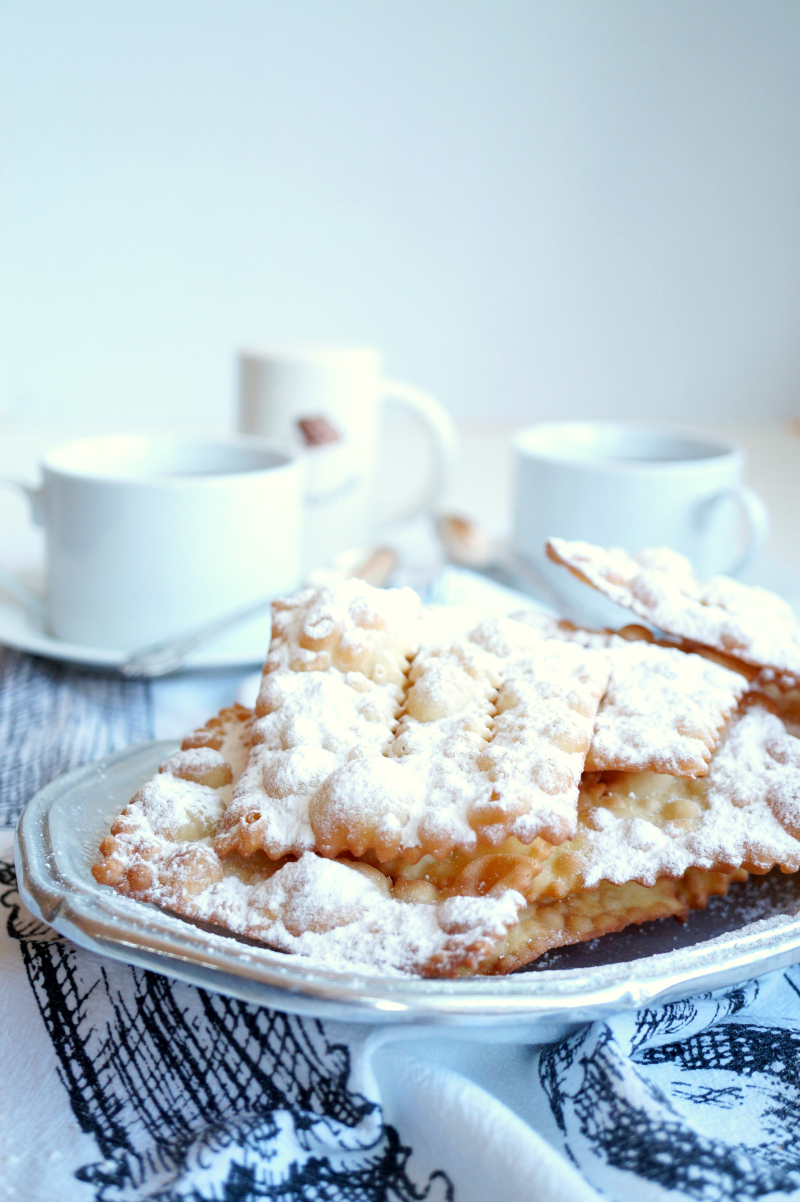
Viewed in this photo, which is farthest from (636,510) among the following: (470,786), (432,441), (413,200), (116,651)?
(413,200)

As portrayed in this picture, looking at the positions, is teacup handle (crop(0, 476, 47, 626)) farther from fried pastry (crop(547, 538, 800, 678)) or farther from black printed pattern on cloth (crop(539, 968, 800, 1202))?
black printed pattern on cloth (crop(539, 968, 800, 1202))

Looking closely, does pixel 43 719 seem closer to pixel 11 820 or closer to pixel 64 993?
pixel 11 820

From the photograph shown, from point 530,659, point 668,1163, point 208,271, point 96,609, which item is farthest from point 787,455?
point 668,1163

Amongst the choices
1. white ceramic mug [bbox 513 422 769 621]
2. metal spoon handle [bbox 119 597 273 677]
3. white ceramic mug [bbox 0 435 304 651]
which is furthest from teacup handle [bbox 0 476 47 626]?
white ceramic mug [bbox 513 422 769 621]

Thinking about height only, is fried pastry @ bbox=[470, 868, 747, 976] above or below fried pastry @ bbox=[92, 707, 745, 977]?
below

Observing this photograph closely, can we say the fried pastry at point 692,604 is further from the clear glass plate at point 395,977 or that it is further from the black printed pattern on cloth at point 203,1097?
the black printed pattern on cloth at point 203,1097
